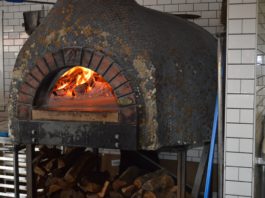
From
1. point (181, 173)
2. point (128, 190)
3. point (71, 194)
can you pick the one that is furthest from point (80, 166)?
point (181, 173)

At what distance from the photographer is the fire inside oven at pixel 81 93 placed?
229 cm

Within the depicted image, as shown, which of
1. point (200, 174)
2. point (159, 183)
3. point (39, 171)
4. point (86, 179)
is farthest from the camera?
point (39, 171)

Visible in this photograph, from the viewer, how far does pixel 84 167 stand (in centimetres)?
303

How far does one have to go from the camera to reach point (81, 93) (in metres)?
2.37

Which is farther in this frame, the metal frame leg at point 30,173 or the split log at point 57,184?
the split log at point 57,184

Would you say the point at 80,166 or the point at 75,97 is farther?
the point at 80,166

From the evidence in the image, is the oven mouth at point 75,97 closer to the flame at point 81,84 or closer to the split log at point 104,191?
the flame at point 81,84

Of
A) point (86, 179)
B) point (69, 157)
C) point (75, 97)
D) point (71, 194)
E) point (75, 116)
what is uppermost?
point (75, 97)

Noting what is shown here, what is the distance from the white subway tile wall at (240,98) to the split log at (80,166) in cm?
113

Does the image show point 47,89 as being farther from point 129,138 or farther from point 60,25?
point 129,138

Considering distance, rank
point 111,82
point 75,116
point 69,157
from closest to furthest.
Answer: point 111,82
point 75,116
point 69,157

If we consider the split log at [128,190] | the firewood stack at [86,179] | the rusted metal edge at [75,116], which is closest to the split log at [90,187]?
the firewood stack at [86,179]

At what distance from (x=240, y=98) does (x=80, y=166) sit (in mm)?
1360

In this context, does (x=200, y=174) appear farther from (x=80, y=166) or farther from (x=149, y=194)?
(x=80, y=166)
